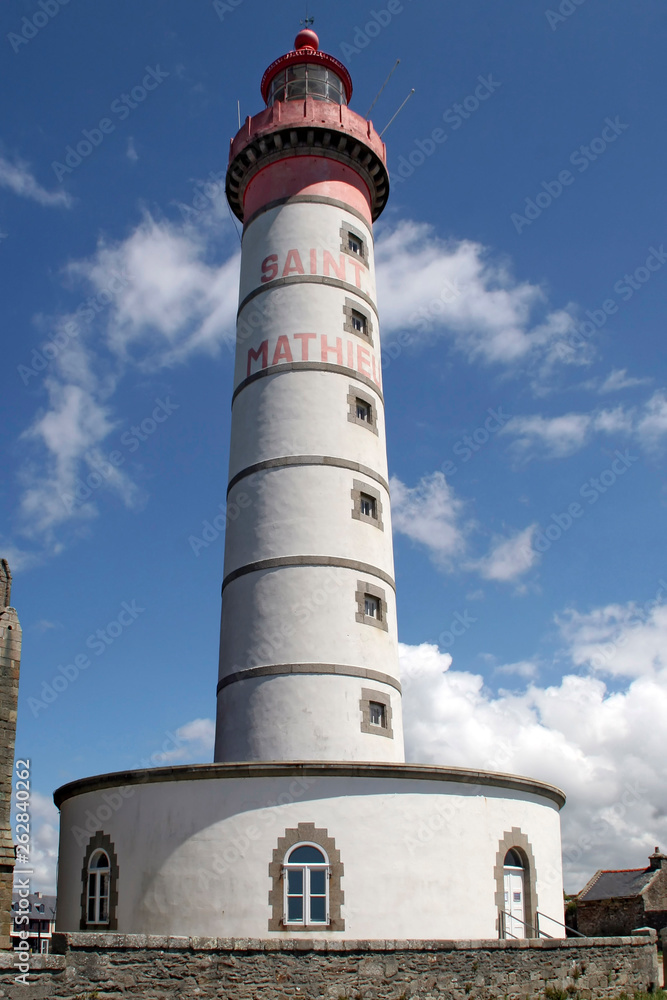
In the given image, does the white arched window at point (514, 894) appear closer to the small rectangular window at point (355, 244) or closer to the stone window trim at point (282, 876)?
the stone window trim at point (282, 876)

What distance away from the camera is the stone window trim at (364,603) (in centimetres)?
1967

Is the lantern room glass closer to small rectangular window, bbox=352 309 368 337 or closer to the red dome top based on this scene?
the red dome top

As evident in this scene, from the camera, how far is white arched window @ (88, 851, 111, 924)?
52.8ft

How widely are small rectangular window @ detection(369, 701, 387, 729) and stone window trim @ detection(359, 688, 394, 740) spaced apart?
3 cm

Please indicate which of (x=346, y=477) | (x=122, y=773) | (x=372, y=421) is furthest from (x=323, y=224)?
(x=122, y=773)

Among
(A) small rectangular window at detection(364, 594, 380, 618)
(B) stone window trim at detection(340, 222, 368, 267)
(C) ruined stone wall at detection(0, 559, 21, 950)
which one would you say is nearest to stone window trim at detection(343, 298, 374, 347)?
(B) stone window trim at detection(340, 222, 368, 267)

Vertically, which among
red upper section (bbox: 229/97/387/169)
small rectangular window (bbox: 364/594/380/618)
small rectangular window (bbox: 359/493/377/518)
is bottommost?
small rectangular window (bbox: 364/594/380/618)

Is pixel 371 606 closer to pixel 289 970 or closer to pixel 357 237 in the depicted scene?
pixel 289 970

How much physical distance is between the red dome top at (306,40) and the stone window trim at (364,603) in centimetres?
1696

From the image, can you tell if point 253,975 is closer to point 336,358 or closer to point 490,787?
point 490,787

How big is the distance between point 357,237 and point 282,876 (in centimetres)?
1611

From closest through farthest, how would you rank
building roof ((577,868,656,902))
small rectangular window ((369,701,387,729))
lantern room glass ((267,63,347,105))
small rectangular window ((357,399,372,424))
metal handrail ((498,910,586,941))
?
metal handrail ((498,910,586,941)) → small rectangular window ((369,701,387,729)) → small rectangular window ((357,399,372,424)) → lantern room glass ((267,63,347,105)) → building roof ((577,868,656,902))

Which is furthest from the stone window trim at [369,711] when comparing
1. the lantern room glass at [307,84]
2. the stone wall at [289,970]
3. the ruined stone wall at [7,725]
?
the lantern room glass at [307,84]

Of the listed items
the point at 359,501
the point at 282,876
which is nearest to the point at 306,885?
the point at 282,876
